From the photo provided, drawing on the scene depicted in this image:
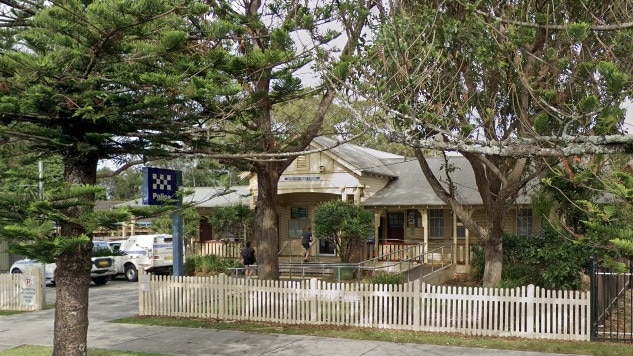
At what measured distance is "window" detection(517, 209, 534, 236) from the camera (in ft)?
77.2

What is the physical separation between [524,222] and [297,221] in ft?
32.3

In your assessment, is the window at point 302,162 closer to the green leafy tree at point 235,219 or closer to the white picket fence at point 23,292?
the green leafy tree at point 235,219

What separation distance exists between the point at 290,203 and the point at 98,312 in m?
12.9

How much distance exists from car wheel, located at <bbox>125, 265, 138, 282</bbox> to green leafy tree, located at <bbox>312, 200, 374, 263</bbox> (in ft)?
29.2

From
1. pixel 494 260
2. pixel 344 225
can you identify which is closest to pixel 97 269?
pixel 344 225

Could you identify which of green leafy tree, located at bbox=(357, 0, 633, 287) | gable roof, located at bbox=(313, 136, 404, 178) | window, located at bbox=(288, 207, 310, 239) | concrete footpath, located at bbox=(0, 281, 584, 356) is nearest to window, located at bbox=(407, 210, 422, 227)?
gable roof, located at bbox=(313, 136, 404, 178)

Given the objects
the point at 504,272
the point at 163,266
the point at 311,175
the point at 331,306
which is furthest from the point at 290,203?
the point at 331,306

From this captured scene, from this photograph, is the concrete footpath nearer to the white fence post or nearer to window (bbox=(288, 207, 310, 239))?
the white fence post

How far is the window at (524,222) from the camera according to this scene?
77.2 ft

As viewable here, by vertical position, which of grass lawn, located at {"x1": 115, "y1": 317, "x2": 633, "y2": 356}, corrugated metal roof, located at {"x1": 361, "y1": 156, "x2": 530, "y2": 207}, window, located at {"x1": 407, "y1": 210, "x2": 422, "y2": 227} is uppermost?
corrugated metal roof, located at {"x1": 361, "y1": 156, "x2": 530, "y2": 207}

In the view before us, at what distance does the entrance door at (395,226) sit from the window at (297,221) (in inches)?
149

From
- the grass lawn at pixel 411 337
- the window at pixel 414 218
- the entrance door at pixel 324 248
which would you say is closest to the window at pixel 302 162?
the entrance door at pixel 324 248

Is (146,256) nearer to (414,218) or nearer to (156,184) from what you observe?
(414,218)

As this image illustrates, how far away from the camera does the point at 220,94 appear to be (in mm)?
7102
